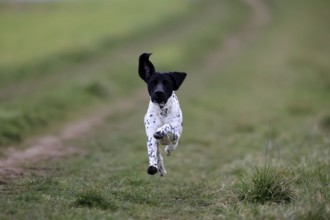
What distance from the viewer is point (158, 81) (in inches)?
385

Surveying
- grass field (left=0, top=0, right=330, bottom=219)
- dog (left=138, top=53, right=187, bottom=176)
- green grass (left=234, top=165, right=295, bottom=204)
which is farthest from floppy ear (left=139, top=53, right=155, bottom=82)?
green grass (left=234, top=165, right=295, bottom=204)

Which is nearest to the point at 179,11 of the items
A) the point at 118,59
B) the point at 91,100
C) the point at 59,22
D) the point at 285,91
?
the point at 59,22

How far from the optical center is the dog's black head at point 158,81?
9.67 meters

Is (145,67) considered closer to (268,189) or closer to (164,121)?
(164,121)

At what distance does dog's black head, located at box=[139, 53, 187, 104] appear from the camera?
9674 mm

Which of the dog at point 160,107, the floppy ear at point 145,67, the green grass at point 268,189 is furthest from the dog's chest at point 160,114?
the green grass at point 268,189

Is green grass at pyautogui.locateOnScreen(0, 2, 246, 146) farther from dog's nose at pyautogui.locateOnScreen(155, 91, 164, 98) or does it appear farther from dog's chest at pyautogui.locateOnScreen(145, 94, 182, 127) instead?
dog's nose at pyautogui.locateOnScreen(155, 91, 164, 98)

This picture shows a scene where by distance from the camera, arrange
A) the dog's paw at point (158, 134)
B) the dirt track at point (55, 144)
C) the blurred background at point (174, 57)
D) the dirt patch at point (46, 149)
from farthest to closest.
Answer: the blurred background at point (174, 57)
the dirt track at point (55, 144)
the dirt patch at point (46, 149)
the dog's paw at point (158, 134)

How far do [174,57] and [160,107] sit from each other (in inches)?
998

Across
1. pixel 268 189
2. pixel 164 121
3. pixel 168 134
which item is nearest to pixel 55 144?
pixel 164 121

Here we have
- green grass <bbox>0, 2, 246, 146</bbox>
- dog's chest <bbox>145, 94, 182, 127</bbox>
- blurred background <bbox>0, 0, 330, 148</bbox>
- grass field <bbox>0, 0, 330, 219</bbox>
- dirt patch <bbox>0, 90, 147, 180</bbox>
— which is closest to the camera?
grass field <bbox>0, 0, 330, 219</bbox>

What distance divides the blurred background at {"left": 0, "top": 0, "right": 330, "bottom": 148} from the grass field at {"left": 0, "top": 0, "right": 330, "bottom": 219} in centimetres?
11

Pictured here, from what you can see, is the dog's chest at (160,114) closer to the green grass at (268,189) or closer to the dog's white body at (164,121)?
the dog's white body at (164,121)

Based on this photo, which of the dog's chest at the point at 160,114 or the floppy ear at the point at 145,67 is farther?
the dog's chest at the point at 160,114
